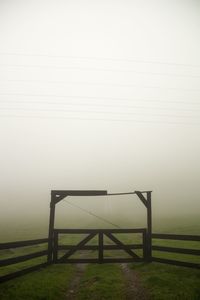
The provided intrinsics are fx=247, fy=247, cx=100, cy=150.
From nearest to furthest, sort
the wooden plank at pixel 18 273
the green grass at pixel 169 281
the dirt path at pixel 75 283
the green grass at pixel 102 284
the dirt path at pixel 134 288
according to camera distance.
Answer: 1. the green grass at pixel 169 281
2. the dirt path at pixel 134 288
3. the green grass at pixel 102 284
4. the dirt path at pixel 75 283
5. the wooden plank at pixel 18 273

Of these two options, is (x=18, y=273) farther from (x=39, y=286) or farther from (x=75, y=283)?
(x=75, y=283)

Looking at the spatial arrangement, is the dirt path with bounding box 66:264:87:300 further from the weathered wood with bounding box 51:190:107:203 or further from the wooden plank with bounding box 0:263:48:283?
the weathered wood with bounding box 51:190:107:203

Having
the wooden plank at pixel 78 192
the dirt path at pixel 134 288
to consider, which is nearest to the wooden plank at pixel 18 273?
the wooden plank at pixel 78 192

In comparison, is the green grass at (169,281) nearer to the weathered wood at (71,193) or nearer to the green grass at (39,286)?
the green grass at (39,286)

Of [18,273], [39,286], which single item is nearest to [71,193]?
[18,273]

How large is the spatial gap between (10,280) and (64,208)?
158m

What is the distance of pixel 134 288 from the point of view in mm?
8664

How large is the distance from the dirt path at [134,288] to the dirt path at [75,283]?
1.82 meters

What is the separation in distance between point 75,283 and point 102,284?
1168 millimetres

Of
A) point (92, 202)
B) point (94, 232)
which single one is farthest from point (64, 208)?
point (94, 232)

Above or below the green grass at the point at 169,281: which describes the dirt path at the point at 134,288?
below

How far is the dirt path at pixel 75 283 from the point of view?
8.20 metres

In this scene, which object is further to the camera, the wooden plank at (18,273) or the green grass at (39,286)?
the wooden plank at (18,273)

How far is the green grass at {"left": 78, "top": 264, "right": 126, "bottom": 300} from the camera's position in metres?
8.08
